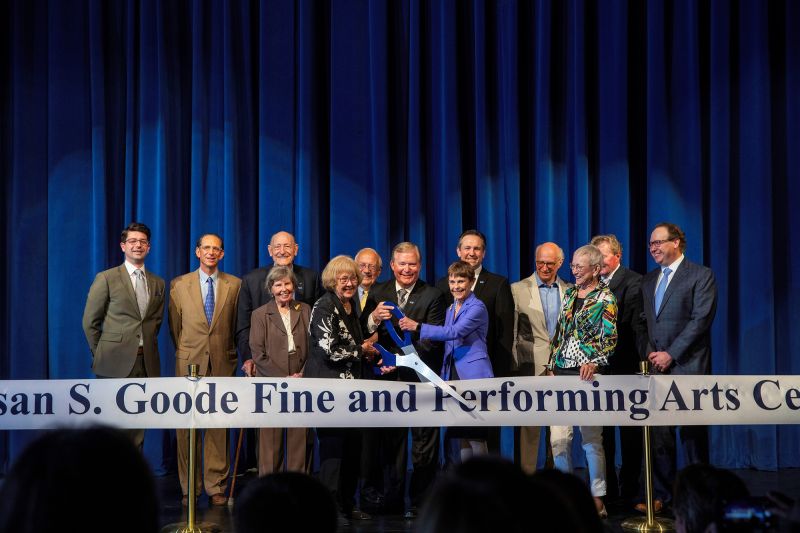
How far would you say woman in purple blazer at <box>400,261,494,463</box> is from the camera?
499 centimetres

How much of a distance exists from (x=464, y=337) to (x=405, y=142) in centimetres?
276

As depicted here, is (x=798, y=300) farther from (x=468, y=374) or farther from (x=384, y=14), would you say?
(x=384, y=14)

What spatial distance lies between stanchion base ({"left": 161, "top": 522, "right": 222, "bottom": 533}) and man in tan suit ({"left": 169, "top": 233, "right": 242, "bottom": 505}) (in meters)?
0.96

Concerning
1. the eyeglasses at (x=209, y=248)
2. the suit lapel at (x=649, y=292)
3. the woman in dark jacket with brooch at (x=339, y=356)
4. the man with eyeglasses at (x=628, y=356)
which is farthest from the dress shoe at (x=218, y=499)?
the suit lapel at (x=649, y=292)

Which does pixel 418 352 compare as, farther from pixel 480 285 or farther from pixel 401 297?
pixel 480 285

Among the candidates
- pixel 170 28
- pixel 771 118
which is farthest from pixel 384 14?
pixel 771 118

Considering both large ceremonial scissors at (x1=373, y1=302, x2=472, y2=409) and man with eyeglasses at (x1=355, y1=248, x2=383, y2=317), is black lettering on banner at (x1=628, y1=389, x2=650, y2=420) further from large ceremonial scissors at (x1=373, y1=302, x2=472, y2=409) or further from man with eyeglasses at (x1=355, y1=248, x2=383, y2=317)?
man with eyeglasses at (x1=355, y1=248, x2=383, y2=317)

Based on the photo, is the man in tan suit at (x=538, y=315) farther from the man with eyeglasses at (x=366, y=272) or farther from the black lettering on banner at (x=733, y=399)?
the black lettering on banner at (x=733, y=399)

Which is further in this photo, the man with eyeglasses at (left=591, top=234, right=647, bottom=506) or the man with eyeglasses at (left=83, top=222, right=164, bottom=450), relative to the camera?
the man with eyeglasses at (left=83, top=222, right=164, bottom=450)

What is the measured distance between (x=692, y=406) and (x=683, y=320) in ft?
2.75

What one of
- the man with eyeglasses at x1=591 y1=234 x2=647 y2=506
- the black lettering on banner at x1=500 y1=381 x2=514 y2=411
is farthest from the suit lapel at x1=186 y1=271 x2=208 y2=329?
the man with eyeglasses at x1=591 y1=234 x2=647 y2=506

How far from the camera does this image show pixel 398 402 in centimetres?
462

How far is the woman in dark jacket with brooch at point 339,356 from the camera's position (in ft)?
16.3

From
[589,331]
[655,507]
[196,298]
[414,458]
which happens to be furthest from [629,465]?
[196,298]
